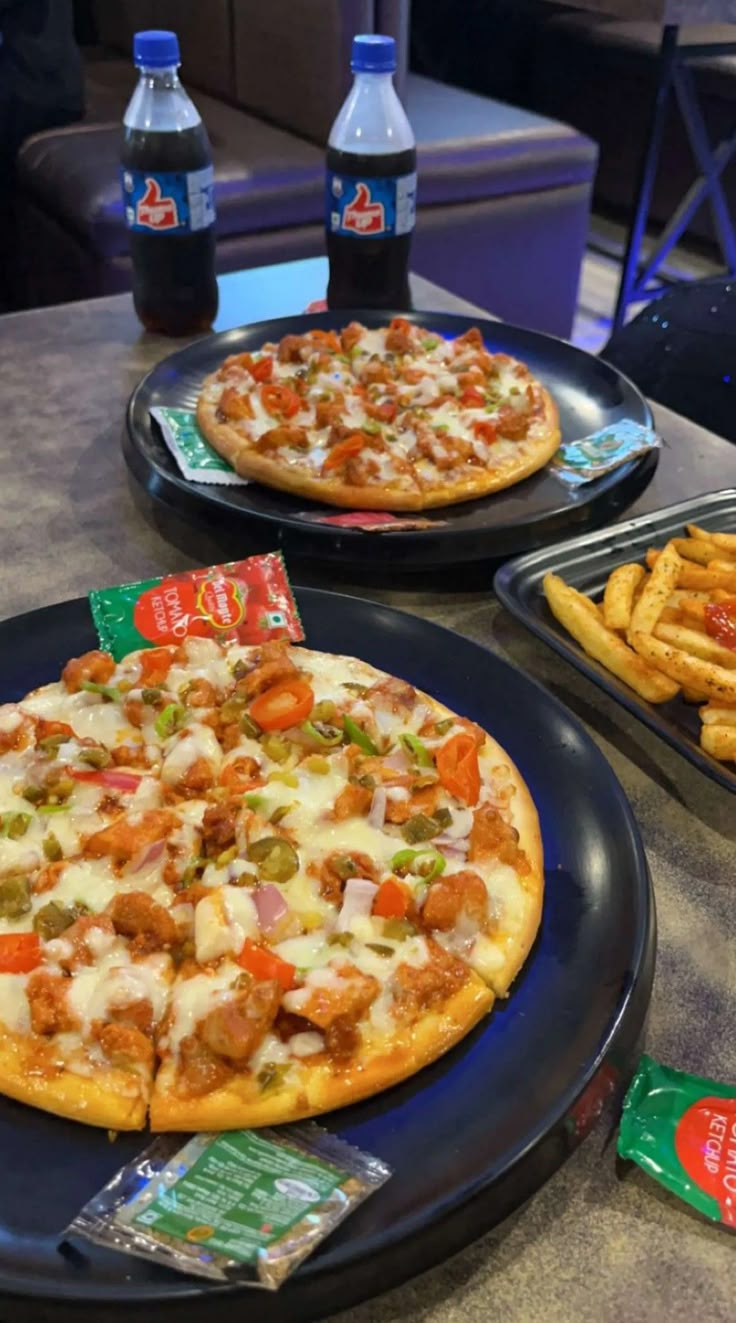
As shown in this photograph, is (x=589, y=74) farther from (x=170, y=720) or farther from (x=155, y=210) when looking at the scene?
(x=170, y=720)

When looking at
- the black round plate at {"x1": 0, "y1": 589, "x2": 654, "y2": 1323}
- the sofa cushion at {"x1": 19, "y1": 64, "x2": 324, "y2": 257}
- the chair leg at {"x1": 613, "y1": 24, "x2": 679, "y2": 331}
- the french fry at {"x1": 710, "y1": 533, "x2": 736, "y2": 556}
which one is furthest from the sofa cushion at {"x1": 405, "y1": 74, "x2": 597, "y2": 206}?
the black round plate at {"x1": 0, "y1": 589, "x2": 654, "y2": 1323}

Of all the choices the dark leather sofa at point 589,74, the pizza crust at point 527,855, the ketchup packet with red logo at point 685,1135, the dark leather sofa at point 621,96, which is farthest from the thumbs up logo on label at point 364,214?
the dark leather sofa at point 589,74

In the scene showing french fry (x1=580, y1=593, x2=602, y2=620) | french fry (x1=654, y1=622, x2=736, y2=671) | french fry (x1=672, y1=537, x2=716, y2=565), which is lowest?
french fry (x1=654, y1=622, x2=736, y2=671)

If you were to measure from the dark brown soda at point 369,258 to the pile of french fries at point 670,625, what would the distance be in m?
1.37

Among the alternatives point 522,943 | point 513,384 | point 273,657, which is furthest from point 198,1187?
point 513,384

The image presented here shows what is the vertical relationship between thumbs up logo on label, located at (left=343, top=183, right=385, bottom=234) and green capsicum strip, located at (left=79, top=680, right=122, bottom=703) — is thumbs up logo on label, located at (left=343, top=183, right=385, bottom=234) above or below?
above

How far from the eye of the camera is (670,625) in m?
1.77

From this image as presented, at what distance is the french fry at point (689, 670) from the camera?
63.1 inches

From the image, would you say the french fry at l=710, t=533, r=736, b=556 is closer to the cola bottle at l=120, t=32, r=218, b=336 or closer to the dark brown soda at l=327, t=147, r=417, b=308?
the dark brown soda at l=327, t=147, r=417, b=308

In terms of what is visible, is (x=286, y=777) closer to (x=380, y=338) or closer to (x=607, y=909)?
(x=607, y=909)

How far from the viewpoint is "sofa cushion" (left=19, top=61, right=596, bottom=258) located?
4.85m

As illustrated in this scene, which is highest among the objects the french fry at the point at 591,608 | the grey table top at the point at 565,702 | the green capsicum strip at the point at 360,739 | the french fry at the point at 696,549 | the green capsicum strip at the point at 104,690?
the french fry at the point at 696,549

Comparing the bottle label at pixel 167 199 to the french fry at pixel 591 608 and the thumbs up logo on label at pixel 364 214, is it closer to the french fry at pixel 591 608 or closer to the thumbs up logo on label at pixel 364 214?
the thumbs up logo on label at pixel 364 214

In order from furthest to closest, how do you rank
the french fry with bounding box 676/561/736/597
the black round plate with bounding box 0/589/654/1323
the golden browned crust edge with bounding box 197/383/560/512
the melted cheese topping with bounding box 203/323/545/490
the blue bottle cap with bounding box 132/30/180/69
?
the blue bottle cap with bounding box 132/30/180/69
the melted cheese topping with bounding box 203/323/545/490
the golden browned crust edge with bounding box 197/383/560/512
the french fry with bounding box 676/561/736/597
the black round plate with bounding box 0/589/654/1323
